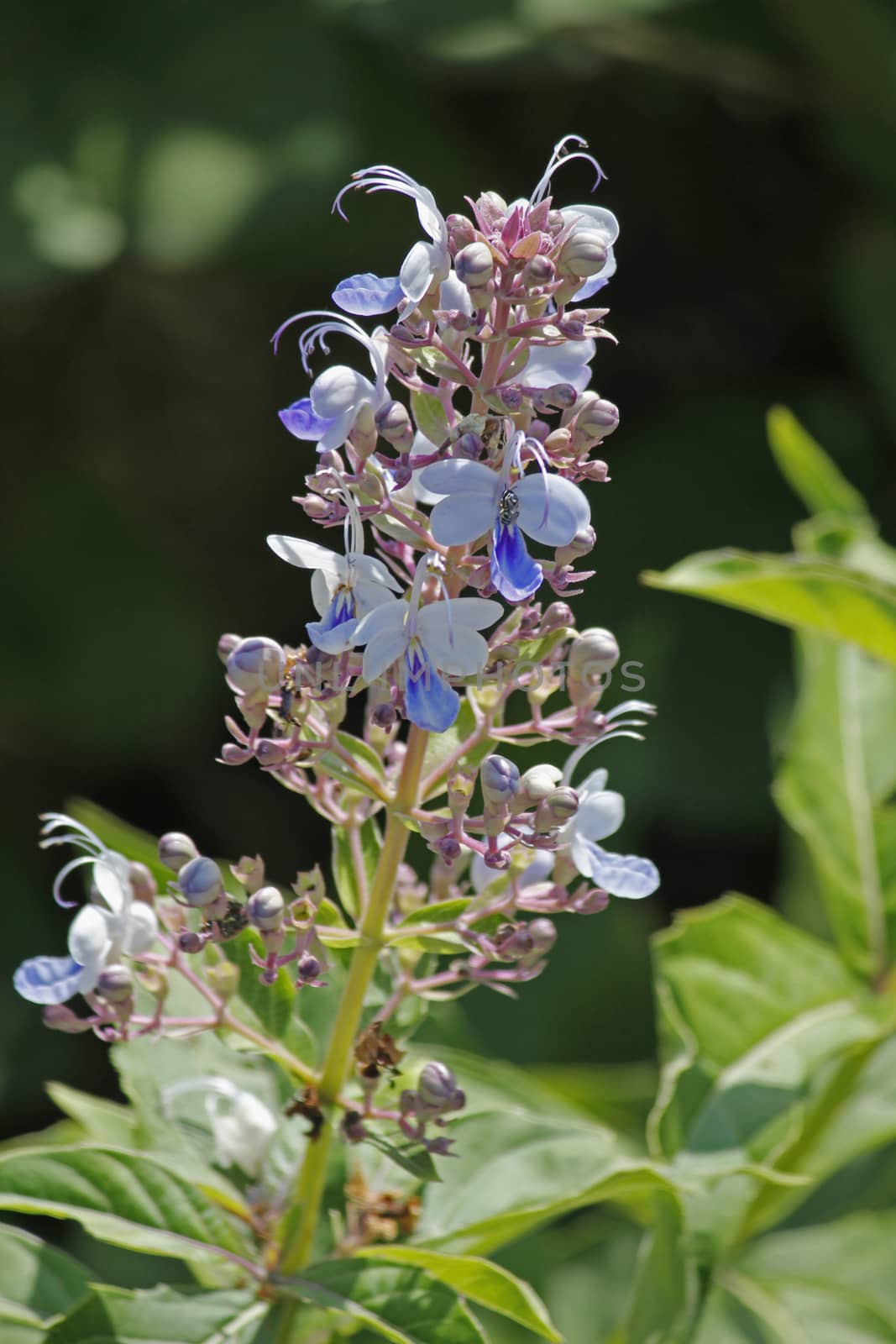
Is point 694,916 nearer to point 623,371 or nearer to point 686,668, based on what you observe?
point 686,668

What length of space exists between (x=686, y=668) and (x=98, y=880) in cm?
227

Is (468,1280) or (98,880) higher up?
(98,880)

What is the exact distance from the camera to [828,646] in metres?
2.09

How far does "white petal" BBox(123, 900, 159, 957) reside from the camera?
123 centimetres

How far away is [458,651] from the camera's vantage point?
3.43ft

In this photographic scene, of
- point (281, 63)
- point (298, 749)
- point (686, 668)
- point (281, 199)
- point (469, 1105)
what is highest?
point (281, 63)

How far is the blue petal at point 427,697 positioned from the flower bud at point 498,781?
80 millimetres

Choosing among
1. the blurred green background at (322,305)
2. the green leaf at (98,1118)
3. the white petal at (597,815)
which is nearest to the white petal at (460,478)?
the white petal at (597,815)

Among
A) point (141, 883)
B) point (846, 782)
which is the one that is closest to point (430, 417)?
point (141, 883)

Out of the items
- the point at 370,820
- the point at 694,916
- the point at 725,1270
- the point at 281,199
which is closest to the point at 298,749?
the point at 370,820

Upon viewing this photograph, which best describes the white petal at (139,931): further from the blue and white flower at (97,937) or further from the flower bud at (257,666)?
the flower bud at (257,666)

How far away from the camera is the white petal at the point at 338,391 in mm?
1055

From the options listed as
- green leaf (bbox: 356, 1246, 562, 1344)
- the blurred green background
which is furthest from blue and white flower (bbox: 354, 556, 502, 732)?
the blurred green background

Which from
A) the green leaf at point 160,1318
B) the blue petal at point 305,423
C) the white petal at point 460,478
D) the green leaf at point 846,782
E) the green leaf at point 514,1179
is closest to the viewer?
the white petal at point 460,478
